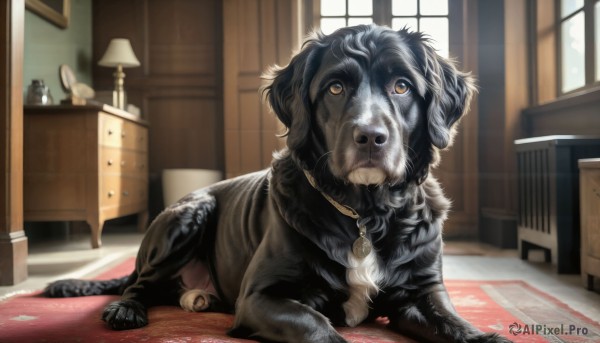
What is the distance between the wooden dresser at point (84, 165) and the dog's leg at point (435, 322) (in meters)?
1.76

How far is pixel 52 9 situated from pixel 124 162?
1.03 meters

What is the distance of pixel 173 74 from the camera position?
268cm

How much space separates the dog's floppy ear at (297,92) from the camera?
1.23m

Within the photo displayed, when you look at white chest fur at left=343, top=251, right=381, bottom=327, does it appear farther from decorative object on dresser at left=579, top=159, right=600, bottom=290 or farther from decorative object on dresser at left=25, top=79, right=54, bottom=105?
decorative object on dresser at left=25, top=79, right=54, bottom=105

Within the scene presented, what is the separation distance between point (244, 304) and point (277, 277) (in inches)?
3.5

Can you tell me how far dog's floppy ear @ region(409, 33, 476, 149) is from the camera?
1235 mm

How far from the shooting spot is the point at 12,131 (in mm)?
2016

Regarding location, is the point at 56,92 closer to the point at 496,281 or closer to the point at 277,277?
the point at 277,277

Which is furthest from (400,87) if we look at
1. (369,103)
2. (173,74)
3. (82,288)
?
(173,74)

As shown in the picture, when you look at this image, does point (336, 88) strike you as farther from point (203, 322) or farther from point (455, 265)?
point (455, 265)

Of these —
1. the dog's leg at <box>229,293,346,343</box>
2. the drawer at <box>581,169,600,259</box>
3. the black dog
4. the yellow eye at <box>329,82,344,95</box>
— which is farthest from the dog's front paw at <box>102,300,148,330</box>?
the drawer at <box>581,169,600,259</box>

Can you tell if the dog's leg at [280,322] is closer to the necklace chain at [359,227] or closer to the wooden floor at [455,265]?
the necklace chain at [359,227]

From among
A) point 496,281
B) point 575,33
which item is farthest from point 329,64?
point 575,33

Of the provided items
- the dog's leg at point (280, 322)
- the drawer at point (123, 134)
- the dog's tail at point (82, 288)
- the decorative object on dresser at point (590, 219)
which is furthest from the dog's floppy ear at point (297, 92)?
the drawer at point (123, 134)
